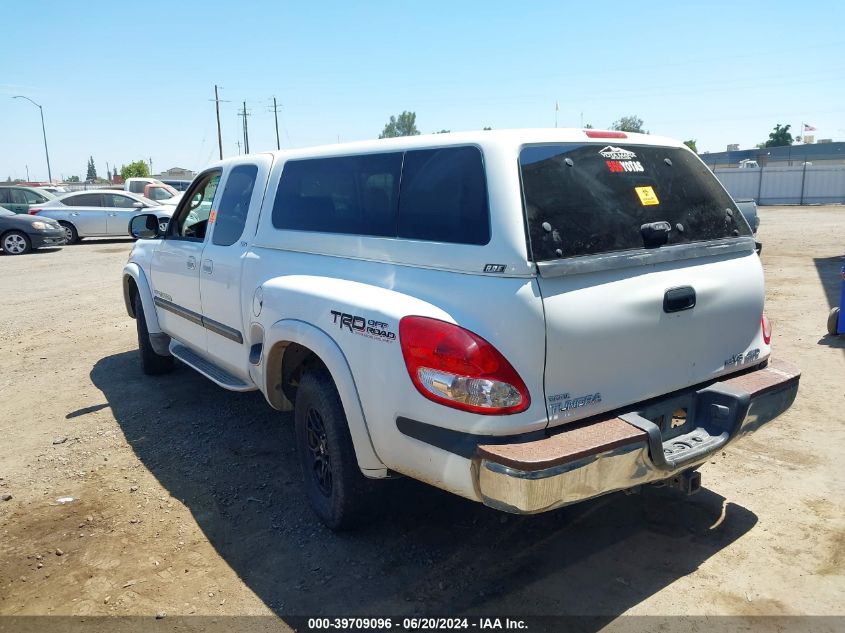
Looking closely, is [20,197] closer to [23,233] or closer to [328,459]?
[23,233]

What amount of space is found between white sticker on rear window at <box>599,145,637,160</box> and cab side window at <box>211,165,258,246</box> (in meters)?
2.35

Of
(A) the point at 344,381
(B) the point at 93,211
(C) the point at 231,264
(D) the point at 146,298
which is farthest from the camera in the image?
(B) the point at 93,211

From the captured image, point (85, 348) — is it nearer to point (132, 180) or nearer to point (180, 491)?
point (180, 491)

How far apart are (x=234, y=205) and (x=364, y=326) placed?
2.17m

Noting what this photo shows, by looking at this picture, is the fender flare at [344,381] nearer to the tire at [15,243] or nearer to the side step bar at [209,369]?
the side step bar at [209,369]

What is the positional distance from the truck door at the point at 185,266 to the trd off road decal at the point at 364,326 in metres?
2.20

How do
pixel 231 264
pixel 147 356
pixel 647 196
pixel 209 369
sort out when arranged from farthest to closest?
pixel 147 356, pixel 209 369, pixel 231 264, pixel 647 196

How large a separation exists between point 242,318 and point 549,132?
7.48 ft

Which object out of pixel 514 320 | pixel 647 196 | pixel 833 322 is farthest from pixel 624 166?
pixel 833 322

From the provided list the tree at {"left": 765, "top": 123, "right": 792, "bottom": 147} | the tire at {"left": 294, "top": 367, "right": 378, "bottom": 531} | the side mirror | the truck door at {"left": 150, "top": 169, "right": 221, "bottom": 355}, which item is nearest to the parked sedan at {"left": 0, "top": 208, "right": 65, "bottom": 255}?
the side mirror

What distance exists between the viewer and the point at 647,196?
10.9 ft

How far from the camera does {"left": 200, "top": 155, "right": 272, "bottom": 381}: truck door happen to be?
4.46 metres

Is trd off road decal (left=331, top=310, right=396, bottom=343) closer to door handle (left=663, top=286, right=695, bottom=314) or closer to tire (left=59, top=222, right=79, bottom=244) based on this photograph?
door handle (left=663, top=286, right=695, bottom=314)

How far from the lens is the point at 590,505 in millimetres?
3891
